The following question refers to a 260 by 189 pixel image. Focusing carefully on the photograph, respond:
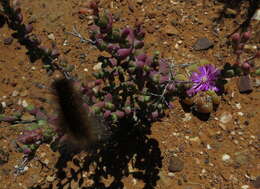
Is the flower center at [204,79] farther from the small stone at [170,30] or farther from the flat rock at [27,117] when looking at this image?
the flat rock at [27,117]

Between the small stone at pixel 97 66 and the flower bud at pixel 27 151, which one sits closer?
the flower bud at pixel 27 151

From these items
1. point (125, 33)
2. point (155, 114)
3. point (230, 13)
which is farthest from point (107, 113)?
point (230, 13)

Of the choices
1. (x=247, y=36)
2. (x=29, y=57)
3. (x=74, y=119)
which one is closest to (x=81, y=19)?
(x=29, y=57)

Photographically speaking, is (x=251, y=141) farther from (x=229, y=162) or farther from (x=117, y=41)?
(x=117, y=41)

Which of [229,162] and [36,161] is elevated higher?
[229,162]

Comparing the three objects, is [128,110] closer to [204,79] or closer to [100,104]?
[100,104]

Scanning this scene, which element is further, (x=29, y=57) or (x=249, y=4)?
(x=29, y=57)

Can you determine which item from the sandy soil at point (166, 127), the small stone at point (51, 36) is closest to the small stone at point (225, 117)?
the sandy soil at point (166, 127)
